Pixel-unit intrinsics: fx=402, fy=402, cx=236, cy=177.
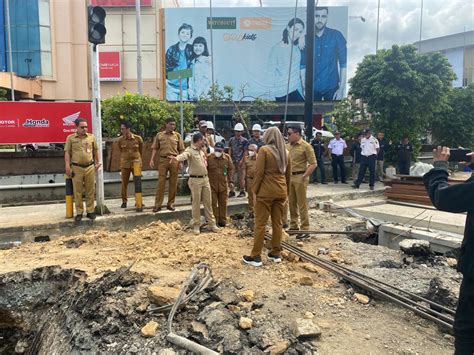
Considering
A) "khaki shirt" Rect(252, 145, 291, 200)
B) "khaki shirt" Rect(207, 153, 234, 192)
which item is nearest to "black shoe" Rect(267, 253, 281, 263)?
"khaki shirt" Rect(252, 145, 291, 200)

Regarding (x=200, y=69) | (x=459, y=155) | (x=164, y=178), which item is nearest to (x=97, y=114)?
(x=164, y=178)

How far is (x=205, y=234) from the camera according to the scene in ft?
22.8

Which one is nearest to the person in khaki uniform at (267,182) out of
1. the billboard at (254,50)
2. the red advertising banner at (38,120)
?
the red advertising banner at (38,120)

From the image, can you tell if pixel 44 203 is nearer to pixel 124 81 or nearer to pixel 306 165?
pixel 306 165

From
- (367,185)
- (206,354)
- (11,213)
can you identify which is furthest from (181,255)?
(367,185)

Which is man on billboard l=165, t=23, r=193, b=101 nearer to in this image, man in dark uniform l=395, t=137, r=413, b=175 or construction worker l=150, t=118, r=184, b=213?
man in dark uniform l=395, t=137, r=413, b=175

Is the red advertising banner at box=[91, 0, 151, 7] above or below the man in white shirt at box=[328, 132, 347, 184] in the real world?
above

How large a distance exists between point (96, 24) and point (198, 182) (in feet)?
11.2

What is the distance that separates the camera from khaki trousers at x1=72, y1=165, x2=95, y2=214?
24.1 ft

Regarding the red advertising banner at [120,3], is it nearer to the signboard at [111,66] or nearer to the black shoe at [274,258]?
the signboard at [111,66]

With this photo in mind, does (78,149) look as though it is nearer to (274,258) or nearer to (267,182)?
→ (267,182)

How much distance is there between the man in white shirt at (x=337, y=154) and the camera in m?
12.3

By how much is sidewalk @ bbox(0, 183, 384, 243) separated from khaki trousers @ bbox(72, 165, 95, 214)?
0.86ft

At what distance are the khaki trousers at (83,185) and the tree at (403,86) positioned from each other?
30.7ft
